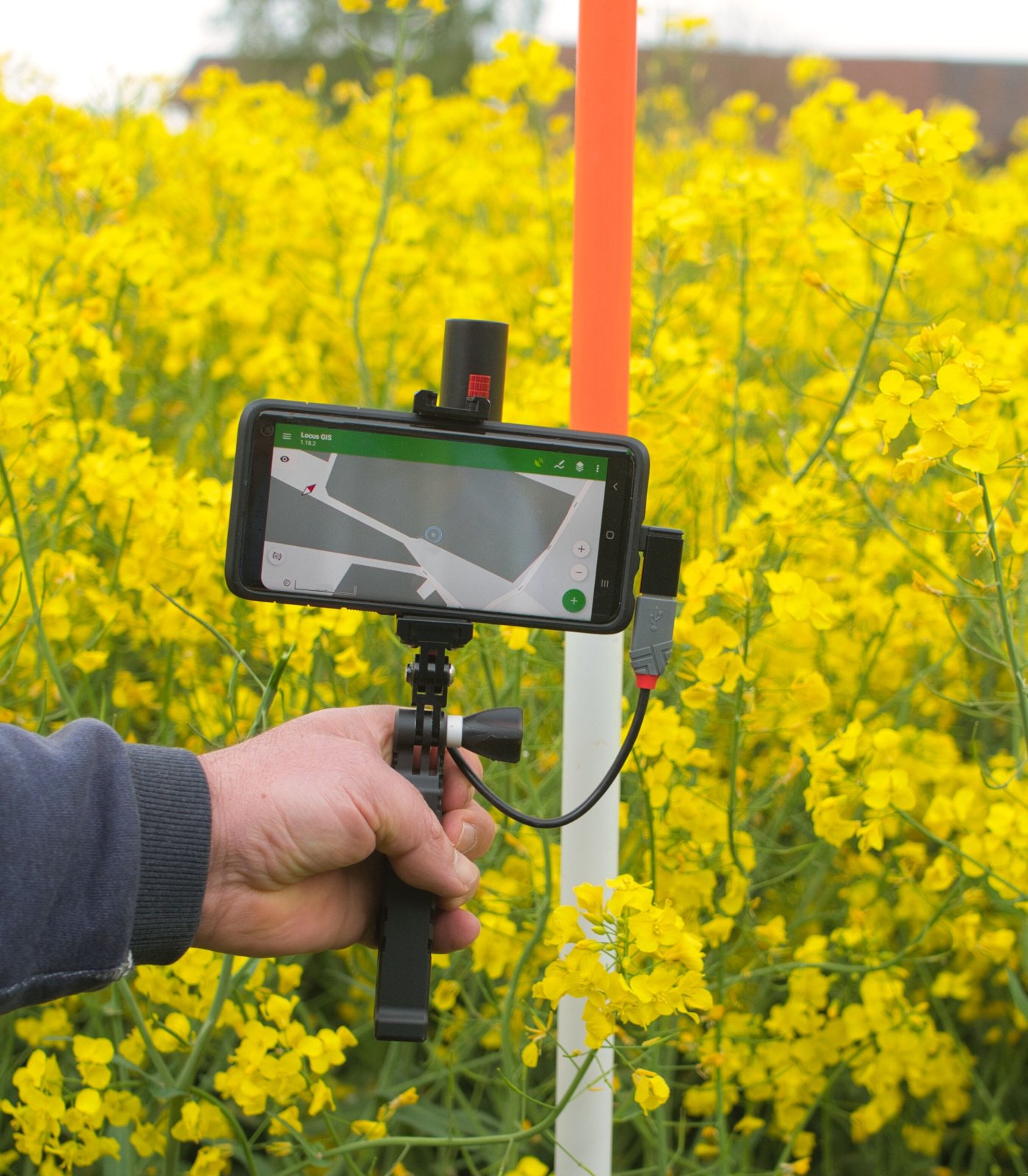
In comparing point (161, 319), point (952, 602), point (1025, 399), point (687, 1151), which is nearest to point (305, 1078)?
point (687, 1151)

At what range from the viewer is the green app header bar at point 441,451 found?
2.64ft

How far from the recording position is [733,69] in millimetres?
11070

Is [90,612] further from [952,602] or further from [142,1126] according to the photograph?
[952,602]

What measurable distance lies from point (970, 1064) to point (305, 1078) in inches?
38.7

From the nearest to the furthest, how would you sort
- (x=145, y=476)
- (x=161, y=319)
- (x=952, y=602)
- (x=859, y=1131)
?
(x=145, y=476)
(x=859, y=1131)
(x=952, y=602)
(x=161, y=319)

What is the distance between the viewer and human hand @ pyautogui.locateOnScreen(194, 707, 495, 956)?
0.81 meters

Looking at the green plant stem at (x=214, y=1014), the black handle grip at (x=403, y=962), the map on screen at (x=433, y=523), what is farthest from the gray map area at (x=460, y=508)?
the green plant stem at (x=214, y=1014)

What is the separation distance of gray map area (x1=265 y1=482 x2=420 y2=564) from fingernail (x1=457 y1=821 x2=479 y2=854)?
0.74 feet

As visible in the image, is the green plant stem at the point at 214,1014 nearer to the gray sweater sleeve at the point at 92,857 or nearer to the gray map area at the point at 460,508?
the gray sweater sleeve at the point at 92,857

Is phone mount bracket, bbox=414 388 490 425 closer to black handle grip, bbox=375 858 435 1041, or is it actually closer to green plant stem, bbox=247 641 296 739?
green plant stem, bbox=247 641 296 739

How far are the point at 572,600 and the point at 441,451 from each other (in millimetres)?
147

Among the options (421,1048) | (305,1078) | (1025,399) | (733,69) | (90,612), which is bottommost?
(421,1048)

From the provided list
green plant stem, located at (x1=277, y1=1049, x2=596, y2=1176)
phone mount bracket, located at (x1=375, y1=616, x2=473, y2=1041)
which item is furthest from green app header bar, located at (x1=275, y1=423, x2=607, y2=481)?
green plant stem, located at (x1=277, y1=1049, x2=596, y2=1176)

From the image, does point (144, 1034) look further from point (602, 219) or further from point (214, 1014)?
point (602, 219)
